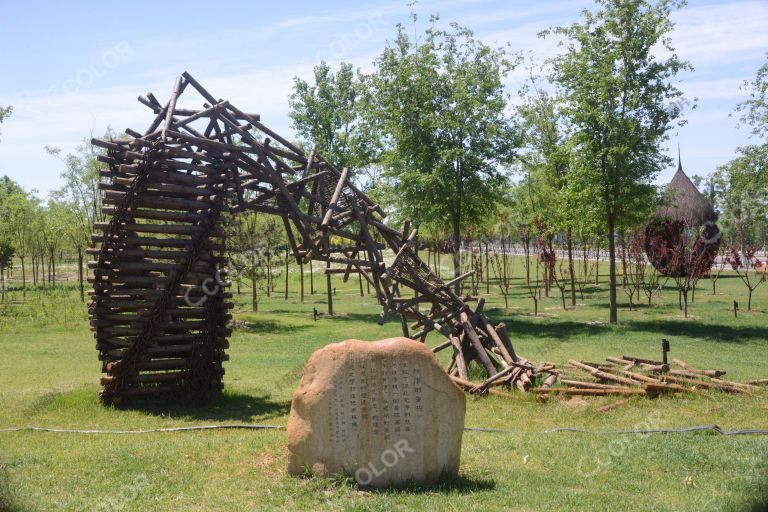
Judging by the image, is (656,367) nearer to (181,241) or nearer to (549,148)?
(181,241)

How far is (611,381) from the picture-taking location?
42.9ft

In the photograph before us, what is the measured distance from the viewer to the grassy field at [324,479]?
7.11m

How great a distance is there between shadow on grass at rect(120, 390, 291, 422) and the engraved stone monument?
401 cm

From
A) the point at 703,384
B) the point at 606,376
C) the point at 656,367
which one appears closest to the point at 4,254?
the point at 606,376

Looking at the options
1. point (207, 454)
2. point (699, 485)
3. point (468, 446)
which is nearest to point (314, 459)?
point (207, 454)

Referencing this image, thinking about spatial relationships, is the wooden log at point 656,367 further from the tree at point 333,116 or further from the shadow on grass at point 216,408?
the tree at point 333,116

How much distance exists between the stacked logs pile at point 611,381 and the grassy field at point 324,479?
0.27 metres

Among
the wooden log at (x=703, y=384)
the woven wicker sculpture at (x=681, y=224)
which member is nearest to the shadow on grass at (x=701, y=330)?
the wooden log at (x=703, y=384)

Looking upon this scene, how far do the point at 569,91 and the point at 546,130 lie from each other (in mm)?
9855

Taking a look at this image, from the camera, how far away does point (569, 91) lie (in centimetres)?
2562

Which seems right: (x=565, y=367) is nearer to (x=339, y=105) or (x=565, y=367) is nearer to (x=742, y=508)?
(x=742, y=508)

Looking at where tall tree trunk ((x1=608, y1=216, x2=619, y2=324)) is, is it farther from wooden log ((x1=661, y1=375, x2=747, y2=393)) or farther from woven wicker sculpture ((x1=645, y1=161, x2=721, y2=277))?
wooden log ((x1=661, y1=375, x2=747, y2=393))

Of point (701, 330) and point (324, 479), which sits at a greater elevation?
point (324, 479)

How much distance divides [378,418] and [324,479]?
85cm
